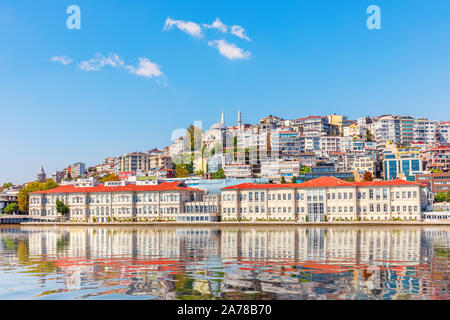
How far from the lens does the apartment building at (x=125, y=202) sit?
9638 cm

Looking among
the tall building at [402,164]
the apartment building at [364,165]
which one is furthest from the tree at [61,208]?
the apartment building at [364,165]

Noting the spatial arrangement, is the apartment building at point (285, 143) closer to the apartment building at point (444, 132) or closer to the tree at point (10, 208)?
the apartment building at point (444, 132)

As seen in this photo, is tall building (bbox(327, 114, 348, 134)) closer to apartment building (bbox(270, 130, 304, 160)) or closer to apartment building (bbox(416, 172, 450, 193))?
apartment building (bbox(270, 130, 304, 160))

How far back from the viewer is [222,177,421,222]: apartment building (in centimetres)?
8138

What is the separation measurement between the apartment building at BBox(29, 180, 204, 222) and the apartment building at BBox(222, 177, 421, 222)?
10.5 metres

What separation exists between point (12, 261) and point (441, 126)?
576 feet

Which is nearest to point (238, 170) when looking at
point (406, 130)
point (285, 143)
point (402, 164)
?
point (285, 143)

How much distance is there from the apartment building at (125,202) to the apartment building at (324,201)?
1054cm

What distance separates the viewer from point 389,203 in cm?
8188

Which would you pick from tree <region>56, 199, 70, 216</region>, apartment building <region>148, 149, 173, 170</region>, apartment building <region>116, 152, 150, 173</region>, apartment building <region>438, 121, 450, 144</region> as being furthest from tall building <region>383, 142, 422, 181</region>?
apartment building <region>116, 152, 150, 173</region>
